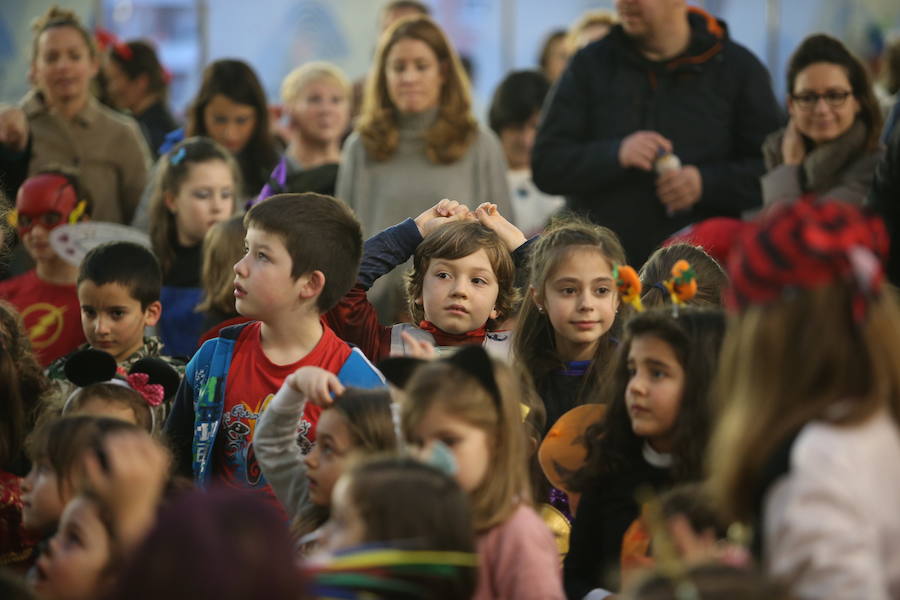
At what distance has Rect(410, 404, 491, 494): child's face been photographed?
2.87 m

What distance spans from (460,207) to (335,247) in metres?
0.53

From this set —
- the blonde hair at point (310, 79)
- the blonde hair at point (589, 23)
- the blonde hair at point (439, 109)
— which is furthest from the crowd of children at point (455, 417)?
the blonde hair at point (589, 23)

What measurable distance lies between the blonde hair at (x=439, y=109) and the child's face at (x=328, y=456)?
3044 mm

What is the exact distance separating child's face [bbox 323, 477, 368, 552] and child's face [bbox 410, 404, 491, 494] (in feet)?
1.33

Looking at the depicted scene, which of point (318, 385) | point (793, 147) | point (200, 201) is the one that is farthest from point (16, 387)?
point (793, 147)

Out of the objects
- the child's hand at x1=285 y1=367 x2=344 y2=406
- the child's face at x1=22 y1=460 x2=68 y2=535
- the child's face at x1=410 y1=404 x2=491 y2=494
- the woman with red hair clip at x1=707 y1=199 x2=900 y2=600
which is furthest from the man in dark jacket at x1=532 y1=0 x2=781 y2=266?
the woman with red hair clip at x1=707 y1=199 x2=900 y2=600

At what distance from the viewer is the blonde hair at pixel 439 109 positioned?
20.1ft

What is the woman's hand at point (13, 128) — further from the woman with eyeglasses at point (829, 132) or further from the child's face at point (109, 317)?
the woman with eyeglasses at point (829, 132)

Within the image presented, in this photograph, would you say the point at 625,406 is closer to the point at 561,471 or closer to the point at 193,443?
the point at 561,471

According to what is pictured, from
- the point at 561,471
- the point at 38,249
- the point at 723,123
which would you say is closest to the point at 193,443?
the point at 561,471

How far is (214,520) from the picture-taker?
204 centimetres

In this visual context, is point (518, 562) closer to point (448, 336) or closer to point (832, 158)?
point (448, 336)

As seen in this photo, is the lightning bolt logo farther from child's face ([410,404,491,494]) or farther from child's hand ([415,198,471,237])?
child's face ([410,404,491,494])

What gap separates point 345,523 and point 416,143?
397 centimetres
